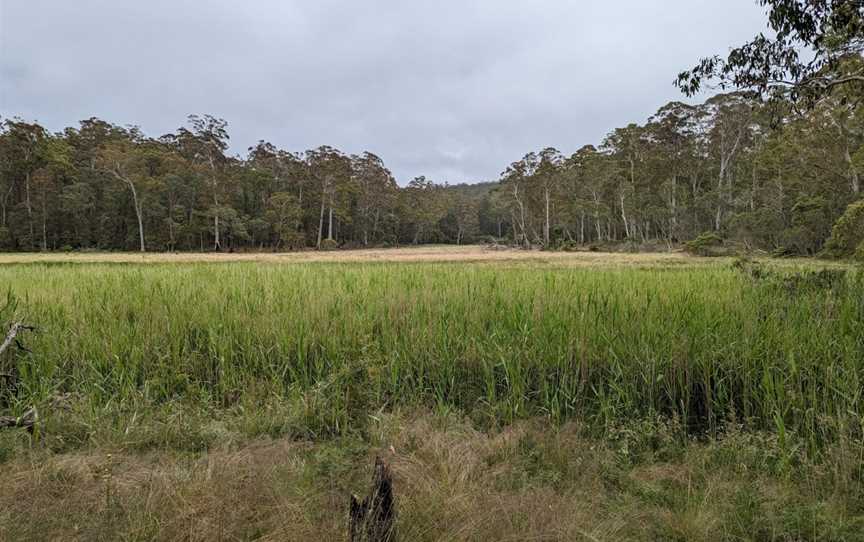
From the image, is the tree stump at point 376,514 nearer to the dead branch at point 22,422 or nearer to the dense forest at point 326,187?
the dead branch at point 22,422

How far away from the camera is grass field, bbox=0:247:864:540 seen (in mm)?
1909

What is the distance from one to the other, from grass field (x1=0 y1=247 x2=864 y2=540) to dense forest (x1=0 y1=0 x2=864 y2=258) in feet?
81.2

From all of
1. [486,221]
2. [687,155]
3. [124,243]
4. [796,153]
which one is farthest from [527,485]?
[486,221]

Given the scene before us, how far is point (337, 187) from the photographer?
2095 inches

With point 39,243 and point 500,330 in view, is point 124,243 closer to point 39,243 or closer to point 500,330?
point 39,243

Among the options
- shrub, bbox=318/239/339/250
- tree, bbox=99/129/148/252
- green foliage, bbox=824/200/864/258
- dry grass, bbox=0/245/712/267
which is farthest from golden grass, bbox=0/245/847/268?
shrub, bbox=318/239/339/250

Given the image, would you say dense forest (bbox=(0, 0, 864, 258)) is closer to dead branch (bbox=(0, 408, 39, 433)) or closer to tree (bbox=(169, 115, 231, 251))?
tree (bbox=(169, 115, 231, 251))

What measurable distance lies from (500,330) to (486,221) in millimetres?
83558

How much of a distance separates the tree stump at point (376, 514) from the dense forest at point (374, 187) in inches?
1095

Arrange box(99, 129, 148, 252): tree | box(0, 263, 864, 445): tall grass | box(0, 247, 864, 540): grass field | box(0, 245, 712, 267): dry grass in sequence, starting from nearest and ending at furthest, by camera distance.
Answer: box(0, 247, 864, 540): grass field → box(0, 263, 864, 445): tall grass → box(0, 245, 712, 267): dry grass → box(99, 129, 148, 252): tree

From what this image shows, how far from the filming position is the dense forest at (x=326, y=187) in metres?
33.6

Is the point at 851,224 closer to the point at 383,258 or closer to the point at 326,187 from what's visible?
the point at 383,258

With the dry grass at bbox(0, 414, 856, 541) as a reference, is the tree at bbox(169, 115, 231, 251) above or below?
above

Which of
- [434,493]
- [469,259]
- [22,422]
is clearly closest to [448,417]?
[434,493]
